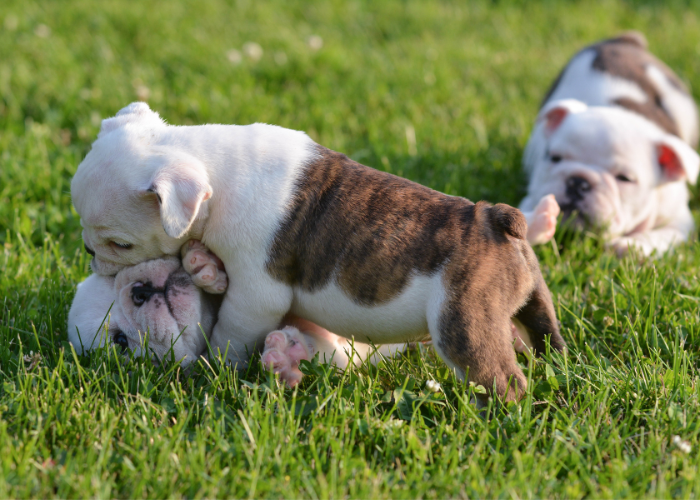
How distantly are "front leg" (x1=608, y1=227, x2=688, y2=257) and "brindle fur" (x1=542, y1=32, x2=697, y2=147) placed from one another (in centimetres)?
105

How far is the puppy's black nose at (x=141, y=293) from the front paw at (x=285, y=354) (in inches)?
23.6

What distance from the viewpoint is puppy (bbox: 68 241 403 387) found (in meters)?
3.18

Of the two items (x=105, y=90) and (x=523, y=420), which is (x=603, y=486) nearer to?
(x=523, y=420)

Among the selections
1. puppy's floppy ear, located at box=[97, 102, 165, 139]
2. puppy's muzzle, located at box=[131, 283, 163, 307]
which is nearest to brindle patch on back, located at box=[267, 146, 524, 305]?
puppy's muzzle, located at box=[131, 283, 163, 307]

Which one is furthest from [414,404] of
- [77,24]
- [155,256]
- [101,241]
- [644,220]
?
[77,24]

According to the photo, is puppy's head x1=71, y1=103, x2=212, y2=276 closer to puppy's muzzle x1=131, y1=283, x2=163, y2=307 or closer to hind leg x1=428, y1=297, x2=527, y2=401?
puppy's muzzle x1=131, y1=283, x2=163, y2=307

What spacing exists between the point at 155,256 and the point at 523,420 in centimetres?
182

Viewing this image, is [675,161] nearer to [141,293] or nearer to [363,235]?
[363,235]

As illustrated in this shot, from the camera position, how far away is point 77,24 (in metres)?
7.93

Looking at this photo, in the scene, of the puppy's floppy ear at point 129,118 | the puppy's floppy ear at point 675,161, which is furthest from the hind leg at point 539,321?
the puppy's floppy ear at point 675,161

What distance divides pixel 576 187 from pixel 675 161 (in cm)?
75

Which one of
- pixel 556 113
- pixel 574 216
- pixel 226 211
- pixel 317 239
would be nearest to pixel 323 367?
pixel 317 239

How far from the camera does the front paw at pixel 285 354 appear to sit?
10.1 ft

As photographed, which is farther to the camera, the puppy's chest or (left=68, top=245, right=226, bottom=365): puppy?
(left=68, top=245, right=226, bottom=365): puppy
